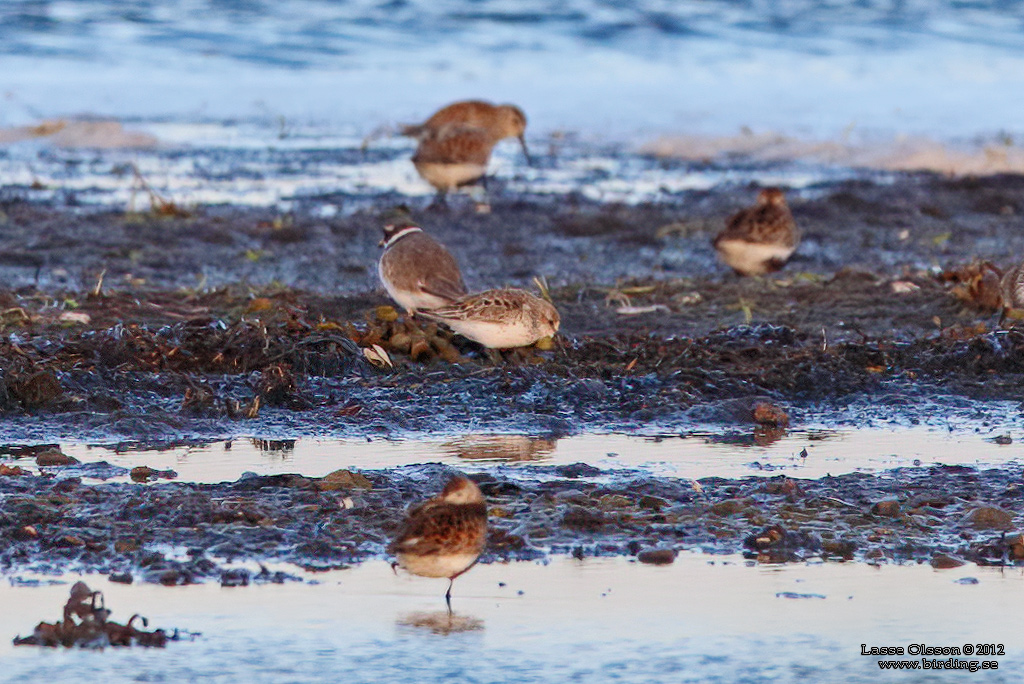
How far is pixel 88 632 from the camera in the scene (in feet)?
13.3

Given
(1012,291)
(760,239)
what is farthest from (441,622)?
(760,239)

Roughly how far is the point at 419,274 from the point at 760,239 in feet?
11.6

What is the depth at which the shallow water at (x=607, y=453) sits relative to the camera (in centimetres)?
582

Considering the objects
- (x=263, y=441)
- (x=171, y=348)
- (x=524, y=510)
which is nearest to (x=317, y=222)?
(x=171, y=348)

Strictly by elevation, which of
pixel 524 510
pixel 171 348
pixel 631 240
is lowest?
pixel 524 510

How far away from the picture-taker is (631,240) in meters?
12.6

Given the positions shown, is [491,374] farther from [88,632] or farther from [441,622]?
[88,632]

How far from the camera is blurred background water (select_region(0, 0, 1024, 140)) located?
66.7 feet

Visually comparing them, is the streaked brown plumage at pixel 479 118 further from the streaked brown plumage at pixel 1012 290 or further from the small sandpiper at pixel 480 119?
the streaked brown plumage at pixel 1012 290

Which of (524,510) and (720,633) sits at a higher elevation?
(524,510)

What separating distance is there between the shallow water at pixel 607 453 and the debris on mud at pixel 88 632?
58.0 inches

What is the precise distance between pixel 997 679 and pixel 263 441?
3176mm

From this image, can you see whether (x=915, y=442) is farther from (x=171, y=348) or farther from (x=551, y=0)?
(x=551, y=0)

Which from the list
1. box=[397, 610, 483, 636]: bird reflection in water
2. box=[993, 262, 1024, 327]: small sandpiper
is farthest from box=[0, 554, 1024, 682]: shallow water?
box=[993, 262, 1024, 327]: small sandpiper
